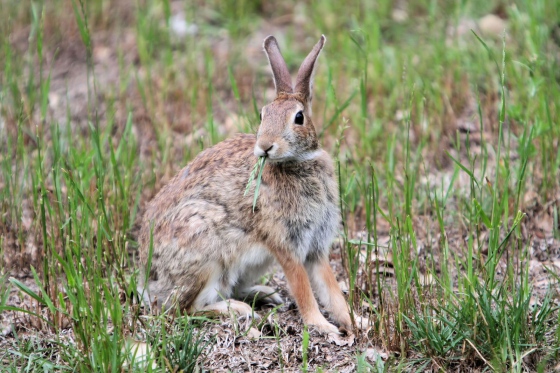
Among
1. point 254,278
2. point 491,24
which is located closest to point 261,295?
point 254,278

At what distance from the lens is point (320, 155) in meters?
4.25

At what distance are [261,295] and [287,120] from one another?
3.59 ft

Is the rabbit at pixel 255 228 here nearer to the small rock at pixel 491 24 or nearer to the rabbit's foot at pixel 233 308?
the rabbit's foot at pixel 233 308

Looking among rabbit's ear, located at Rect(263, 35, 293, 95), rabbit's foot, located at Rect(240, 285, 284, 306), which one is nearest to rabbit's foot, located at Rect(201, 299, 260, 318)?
rabbit's foot, located at Rect(240, 285, 284, 306)

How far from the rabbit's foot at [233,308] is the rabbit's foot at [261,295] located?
0.63 feet

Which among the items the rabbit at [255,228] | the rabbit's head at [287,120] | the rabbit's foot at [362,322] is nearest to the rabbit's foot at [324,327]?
the rabbit at [255,228]

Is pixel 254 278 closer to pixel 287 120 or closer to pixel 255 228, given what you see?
pixel 255 228

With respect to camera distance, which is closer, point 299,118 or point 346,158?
point 299,118

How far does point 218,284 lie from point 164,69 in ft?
10.6

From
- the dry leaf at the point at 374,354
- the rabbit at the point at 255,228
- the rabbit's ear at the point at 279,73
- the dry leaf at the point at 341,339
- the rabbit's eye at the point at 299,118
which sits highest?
the rabbit's ear at the point at 279,73

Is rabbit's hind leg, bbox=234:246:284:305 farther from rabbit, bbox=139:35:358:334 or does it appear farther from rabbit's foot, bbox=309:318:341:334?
rabbit's foot, bbox=309:318:341:334

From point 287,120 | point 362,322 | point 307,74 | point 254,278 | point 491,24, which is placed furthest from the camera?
point 491,24

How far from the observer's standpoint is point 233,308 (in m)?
4.23

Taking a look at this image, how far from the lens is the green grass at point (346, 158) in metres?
3.58
